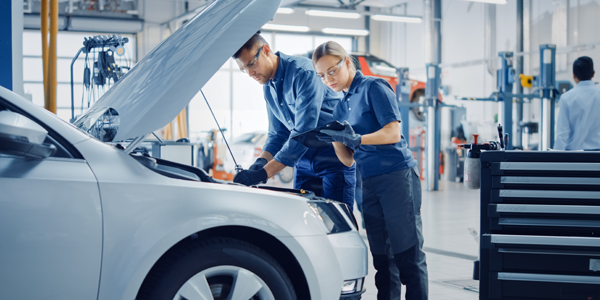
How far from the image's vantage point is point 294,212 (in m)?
2.15

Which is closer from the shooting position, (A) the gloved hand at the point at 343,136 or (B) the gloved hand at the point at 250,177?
(A) the gloved hand at the point at 343,136

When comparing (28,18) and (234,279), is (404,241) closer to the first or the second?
(234,279)

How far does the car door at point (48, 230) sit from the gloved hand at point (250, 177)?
0.97m

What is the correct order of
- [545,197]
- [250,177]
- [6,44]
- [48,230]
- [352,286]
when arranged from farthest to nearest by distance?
[6,44] → [250,177] → [545,197] → [352,286] → [48,230]

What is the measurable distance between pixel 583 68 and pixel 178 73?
3.57m

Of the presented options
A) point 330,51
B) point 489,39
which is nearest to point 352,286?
point 330,51

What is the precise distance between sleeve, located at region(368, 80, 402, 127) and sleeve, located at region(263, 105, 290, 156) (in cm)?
80

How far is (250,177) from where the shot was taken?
9.16ft

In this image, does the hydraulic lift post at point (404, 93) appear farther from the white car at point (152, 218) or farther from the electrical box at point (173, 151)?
the white car at point (152, 218)

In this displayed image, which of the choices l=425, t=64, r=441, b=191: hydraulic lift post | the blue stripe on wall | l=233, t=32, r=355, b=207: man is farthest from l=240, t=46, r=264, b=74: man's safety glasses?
l=425, t=64, r=441, b=191: hydraulic lift post

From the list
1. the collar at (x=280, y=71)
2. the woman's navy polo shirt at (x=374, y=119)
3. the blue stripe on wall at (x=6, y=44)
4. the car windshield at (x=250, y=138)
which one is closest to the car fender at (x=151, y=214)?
the woman's navy polo shirt at (x=374, y=119)

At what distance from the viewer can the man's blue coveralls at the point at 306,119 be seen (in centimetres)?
291

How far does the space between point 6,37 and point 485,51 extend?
1323 centimetres

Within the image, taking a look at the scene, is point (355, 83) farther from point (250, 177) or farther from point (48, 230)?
point (48, 230)
